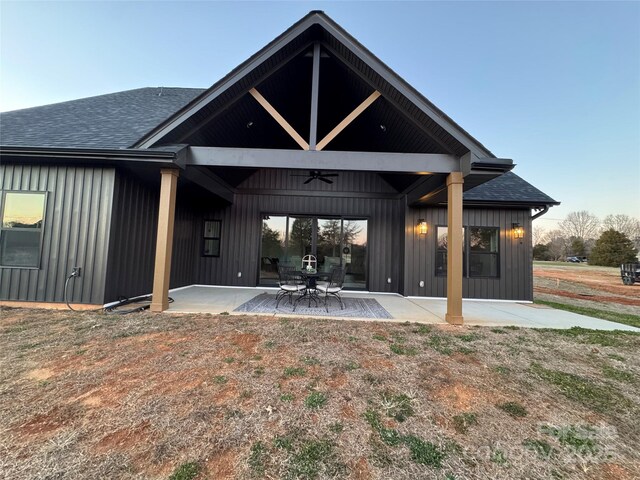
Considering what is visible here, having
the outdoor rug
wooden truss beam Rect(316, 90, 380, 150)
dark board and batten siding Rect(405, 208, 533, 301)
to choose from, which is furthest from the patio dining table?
dark board and batten siding Rect(405, 208, 533, 301)

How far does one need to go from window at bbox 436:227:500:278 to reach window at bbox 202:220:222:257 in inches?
252

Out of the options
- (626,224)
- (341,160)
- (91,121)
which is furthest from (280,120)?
(626,224)

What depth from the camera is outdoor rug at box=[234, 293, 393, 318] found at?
4.93 meters

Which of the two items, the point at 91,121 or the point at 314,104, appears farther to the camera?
the point at 91,121

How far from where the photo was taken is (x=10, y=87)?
9906mm

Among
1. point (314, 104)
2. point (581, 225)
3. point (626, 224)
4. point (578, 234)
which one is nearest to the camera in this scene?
point (314, 104)

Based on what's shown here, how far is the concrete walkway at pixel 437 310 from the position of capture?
4738mm

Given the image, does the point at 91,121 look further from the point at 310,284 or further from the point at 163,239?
the point at 310,284

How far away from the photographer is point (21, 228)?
4809mm

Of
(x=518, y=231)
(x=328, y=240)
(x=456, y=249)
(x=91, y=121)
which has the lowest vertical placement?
(x=456, y=249)

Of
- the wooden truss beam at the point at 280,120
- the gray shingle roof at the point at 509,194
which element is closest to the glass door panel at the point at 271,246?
the wooden truss beam at the point at 280,120

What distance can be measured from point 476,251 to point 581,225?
41689 mm

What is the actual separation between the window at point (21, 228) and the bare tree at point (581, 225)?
4903 cm

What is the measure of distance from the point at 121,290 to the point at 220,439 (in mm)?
4812
